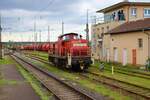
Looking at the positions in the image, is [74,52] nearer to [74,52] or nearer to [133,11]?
[74,52]

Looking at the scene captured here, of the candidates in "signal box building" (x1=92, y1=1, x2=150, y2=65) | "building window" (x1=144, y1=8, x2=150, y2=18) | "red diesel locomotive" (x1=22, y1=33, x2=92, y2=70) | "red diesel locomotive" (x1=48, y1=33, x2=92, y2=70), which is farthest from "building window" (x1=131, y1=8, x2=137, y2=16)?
"red diesel locomotive" (x1=48, y1=33, x2=92, y2=70)

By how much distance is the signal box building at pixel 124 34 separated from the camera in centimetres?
4066

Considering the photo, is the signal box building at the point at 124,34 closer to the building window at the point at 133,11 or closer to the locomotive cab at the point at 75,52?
the building window at the point at 133,11

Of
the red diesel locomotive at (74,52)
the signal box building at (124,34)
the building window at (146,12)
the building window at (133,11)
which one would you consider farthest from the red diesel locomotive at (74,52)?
the building window at (146,12)

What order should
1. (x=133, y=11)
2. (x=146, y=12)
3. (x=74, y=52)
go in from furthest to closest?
(x=146, y=12) → (x=133, y=11) → (x=74, y=52)

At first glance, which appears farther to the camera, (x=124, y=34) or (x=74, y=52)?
(x=124, y=34)

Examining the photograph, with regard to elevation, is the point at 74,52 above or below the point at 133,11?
below

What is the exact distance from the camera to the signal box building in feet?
133

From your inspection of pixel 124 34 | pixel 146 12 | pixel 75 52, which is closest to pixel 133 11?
pixel 146 12

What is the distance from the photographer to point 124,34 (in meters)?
45.6

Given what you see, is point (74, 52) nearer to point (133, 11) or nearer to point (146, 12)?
point (133, 11)

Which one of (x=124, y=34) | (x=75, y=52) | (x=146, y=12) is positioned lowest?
(x=75, y=52)

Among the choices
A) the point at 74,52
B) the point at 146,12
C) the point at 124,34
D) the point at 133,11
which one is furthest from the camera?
the point at 146,12

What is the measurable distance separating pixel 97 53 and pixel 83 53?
23421 millimetres
